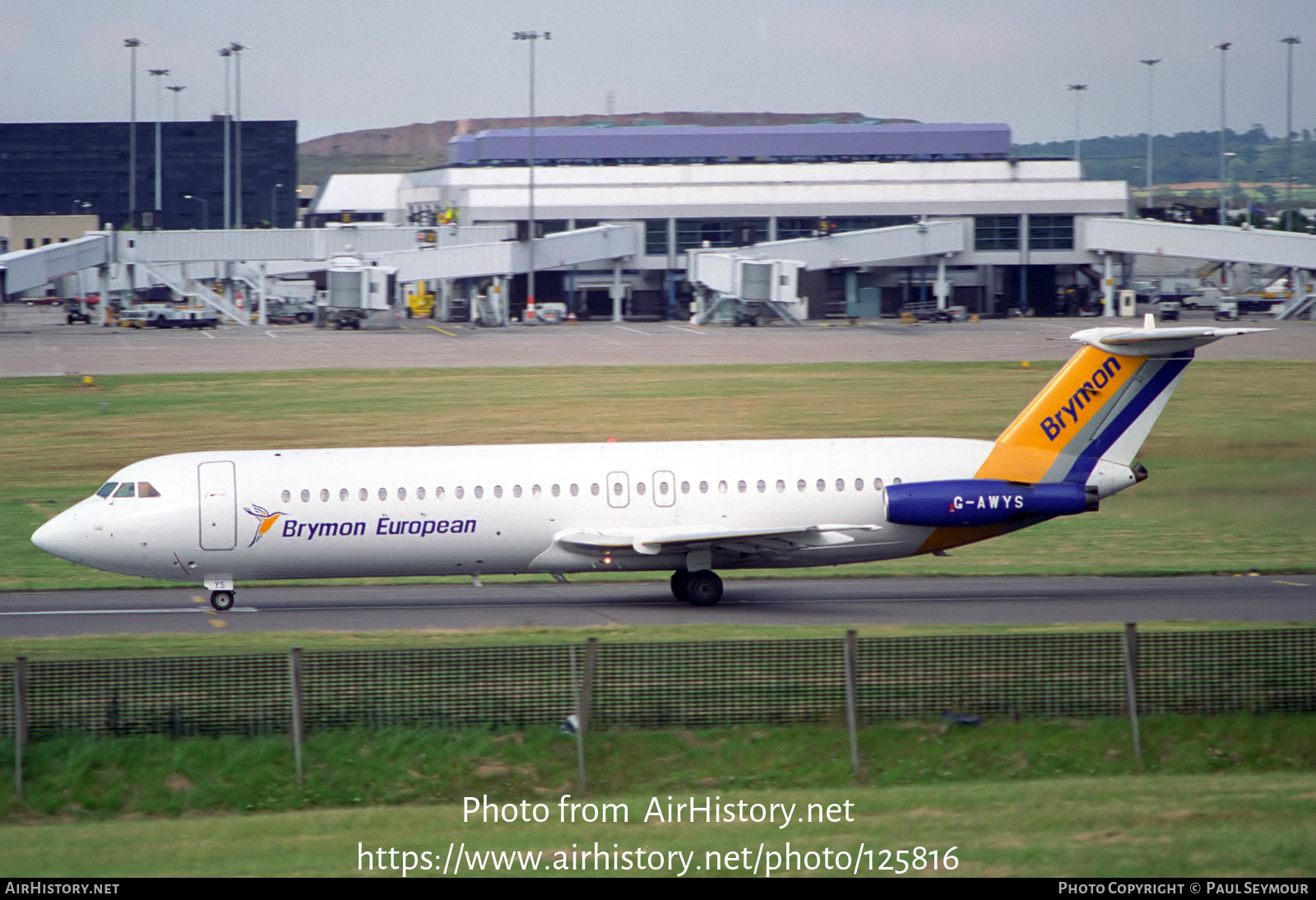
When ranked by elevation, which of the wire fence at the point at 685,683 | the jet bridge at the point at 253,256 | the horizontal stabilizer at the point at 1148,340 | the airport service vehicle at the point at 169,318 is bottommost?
the wire fence at the point at 685,683

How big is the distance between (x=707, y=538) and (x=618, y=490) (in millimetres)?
2211

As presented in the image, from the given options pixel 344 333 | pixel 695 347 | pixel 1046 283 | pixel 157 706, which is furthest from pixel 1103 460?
pixel 1046 283

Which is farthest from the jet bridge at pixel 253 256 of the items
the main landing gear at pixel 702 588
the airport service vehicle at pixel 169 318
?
the main landing gear at pixel 702 588

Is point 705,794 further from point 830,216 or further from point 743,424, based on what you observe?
point 830,216

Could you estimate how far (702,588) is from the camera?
3023cm

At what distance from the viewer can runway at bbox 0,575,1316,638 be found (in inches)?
1094

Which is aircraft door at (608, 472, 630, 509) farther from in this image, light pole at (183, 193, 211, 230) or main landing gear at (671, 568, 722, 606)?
light pole at (183, 193, 211, 230)

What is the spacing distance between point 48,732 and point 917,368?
186 ft

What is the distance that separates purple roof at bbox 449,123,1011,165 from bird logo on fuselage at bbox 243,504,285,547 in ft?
393

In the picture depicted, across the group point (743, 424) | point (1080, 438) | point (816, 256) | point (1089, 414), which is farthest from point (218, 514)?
point (816, 256)

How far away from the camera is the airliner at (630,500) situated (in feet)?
96.3

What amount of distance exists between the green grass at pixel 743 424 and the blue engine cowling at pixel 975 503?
2229 mm

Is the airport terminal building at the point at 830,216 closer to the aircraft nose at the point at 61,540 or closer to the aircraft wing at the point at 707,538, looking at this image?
the aircraft wing at the point at 707,538

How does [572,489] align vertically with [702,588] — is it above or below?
above
